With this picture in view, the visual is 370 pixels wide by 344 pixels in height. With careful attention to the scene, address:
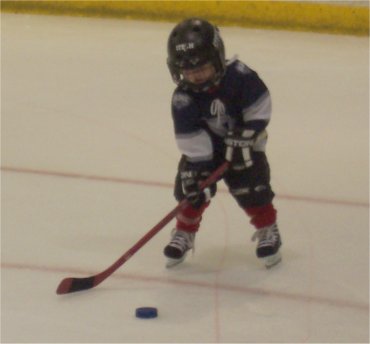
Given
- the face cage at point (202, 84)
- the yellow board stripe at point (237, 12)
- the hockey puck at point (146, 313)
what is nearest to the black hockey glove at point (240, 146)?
the face cage at point (202, 84)

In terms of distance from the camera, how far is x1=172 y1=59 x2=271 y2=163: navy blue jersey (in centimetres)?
214

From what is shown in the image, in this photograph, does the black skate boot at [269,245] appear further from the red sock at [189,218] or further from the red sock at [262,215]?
the red sock at [189,218]

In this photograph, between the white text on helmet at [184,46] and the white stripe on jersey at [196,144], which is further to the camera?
the white stripe on jersey at [196,144]

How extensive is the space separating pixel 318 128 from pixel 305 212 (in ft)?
1.52

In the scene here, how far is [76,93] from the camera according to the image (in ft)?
10.2

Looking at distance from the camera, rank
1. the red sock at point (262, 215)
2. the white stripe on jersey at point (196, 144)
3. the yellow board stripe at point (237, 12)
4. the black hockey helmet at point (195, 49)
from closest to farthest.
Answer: the black hockey helmet at point (195, 49)
the white stripe on jersey at point (196, 144)
the red sock at point (262, 215)
the yellow board stripe at point (237, 12)

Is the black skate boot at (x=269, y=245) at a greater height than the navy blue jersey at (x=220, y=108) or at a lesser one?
lesser

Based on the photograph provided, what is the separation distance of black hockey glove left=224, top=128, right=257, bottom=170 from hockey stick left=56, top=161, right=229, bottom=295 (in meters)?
0.03

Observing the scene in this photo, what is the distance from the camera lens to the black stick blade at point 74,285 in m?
2.20

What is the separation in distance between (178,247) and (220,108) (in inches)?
14.5

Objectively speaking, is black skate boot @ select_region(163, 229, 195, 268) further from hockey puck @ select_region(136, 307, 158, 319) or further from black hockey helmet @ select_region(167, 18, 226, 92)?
black hockey helmet @ select_region(167, 18, 226, 92)

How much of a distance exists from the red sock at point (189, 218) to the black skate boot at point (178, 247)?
0.01 metres

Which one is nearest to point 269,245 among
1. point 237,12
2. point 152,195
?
point 152,195

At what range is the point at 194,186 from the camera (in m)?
2.19
